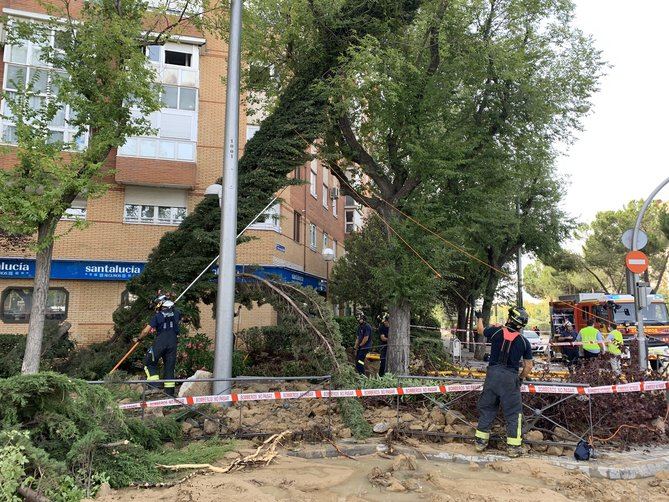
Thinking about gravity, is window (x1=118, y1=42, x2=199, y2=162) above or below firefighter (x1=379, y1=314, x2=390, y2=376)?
above

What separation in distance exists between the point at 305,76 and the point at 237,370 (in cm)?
773

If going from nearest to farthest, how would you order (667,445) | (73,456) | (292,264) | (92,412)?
(73,456), (92,412), (667,445), (292,264)

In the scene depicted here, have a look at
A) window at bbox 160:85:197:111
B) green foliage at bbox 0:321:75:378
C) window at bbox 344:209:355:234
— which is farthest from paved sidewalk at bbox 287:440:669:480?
window at bbox 344:209:355:234

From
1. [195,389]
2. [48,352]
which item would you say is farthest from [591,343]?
[48,352]

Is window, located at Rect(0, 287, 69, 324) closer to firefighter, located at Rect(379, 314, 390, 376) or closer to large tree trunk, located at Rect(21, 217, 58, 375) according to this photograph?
large tree trunk, located at Rect(21, 217, 58, 375)

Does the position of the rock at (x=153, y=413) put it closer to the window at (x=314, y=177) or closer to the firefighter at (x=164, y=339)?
the firefighter at (x=164, y=339)

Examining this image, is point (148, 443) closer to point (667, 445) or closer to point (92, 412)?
point (92, 412)

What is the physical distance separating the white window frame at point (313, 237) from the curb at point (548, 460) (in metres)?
18.0

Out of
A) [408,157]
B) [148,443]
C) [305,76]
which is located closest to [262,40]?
[305,76]

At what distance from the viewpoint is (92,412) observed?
549 cm

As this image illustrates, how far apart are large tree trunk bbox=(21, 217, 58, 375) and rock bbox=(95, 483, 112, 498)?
17.1 feet

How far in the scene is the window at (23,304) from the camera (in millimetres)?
18039

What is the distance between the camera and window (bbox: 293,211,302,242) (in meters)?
22.4

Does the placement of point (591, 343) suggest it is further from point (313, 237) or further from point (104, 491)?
point (313, 237)
